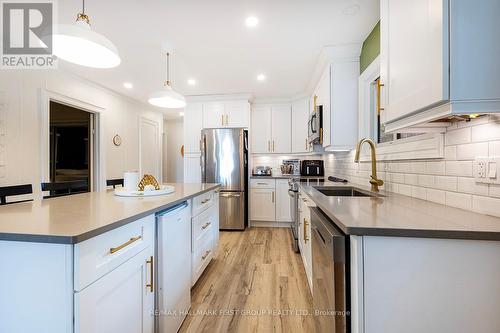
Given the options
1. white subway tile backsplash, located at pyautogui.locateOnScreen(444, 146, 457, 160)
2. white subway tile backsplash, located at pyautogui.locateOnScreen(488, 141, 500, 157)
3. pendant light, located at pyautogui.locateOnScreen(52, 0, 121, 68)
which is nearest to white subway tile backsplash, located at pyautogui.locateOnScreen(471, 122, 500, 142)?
white subway tile backsplash, located at pyautogui.locateOnScreen(488, 141, 500, 157)

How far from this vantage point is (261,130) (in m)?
4.50

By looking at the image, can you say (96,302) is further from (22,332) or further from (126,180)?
(126,180)

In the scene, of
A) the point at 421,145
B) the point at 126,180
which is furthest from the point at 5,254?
the point at 421,145

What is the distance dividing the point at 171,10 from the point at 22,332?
7.31ft

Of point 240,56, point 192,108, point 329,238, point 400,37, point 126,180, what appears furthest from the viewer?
point 192,108

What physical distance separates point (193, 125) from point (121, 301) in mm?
3726

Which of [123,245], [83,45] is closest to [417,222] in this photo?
[123,245]

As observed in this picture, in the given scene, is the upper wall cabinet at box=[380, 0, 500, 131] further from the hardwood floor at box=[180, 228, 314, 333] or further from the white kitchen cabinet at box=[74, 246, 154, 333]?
the hardwood floor at box=[180, 228, 314, 333]

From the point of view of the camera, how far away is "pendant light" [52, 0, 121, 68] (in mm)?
1164

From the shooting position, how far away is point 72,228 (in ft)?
2.73

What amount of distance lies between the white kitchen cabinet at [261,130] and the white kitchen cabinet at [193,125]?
103 cm

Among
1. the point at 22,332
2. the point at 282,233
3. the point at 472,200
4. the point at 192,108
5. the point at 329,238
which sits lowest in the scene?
the point at 282,233

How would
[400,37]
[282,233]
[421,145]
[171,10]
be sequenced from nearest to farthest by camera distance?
[400,37]
[421,145]
[171,10]
[282,233]

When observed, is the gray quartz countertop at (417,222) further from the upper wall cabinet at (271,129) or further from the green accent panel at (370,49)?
the upper wall cabinet at (271,129)
